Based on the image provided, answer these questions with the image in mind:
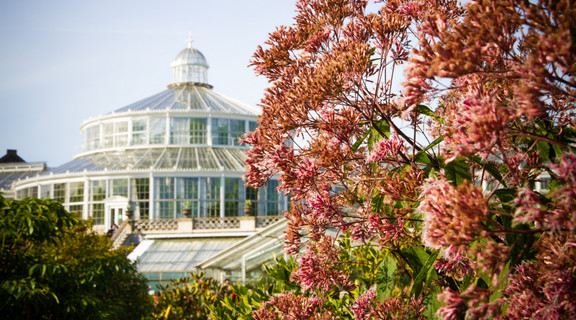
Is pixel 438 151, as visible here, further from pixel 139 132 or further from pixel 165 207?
pixel 139 132

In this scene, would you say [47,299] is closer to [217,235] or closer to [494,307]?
[494,307]

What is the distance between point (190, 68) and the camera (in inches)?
1692

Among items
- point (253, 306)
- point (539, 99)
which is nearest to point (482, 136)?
point (539, 99)

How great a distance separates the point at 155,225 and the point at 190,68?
17.3 metres

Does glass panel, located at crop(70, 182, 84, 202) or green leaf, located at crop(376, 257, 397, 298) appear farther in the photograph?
glass panel, located at crop(70, 182, 84, 202)

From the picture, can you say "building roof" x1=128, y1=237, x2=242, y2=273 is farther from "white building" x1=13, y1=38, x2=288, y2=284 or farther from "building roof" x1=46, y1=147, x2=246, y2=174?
"building roof" x1=46, y1=147, x2=246, y2=174

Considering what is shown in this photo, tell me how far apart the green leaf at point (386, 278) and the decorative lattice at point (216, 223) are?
2655 centimetres

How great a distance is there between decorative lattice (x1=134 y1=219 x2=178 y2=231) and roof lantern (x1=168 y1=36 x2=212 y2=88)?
52.5ft

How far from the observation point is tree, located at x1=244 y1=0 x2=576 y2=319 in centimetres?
157

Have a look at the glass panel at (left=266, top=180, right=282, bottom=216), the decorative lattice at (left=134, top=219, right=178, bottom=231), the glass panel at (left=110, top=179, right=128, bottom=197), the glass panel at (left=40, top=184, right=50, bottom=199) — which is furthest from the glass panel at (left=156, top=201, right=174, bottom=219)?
the glass panel at (left=40, top=184, right=50, bottom=199)

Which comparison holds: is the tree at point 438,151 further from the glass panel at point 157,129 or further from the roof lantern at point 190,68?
the roof lantern at point 190,68

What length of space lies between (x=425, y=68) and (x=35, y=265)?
21.3ft

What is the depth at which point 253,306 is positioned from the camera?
14.4 ft

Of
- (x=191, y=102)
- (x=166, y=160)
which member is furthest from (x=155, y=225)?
(x=191, y=102)
